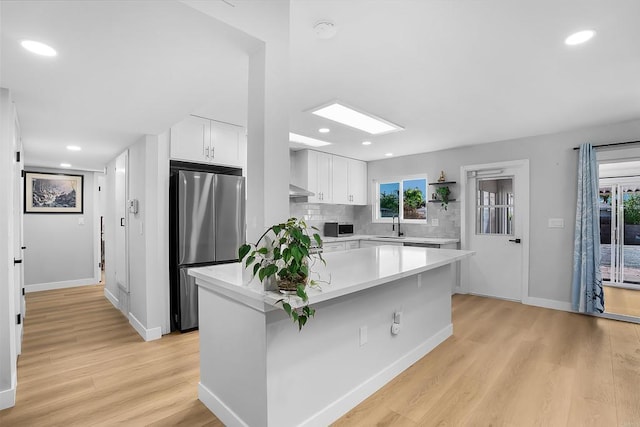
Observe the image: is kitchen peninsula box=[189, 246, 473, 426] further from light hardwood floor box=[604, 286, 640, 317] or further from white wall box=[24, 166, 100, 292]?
white wall box=[24, 166, 100, 292]

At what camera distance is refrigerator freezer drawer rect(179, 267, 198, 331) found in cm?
336

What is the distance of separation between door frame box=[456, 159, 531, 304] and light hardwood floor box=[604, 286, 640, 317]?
3.20 ft

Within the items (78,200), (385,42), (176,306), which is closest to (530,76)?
(385,42)

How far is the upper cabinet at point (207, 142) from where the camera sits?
3438 mm

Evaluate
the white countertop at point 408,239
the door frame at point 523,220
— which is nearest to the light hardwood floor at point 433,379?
the door frame at point 523,220

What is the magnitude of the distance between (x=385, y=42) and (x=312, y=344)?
6.17 feet

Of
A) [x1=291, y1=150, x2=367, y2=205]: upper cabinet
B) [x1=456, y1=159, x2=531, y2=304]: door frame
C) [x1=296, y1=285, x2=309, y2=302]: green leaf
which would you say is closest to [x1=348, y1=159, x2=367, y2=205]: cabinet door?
[x1=291, y1=150, x2=367, y2=205]: upper cabinet

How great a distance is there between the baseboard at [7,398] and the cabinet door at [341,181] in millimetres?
4458

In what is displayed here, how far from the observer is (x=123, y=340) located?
3.25 m

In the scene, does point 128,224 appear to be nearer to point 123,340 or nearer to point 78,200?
point 123,340

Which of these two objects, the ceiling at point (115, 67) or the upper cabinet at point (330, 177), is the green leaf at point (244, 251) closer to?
the ceiling at point (115, 67)

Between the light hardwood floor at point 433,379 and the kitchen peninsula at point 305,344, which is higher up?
the kitchen peninsula at point 305,344

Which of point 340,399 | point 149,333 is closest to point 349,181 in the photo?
point 149,333

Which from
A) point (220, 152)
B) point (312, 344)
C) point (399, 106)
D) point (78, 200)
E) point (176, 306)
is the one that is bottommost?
point (176, 306)
